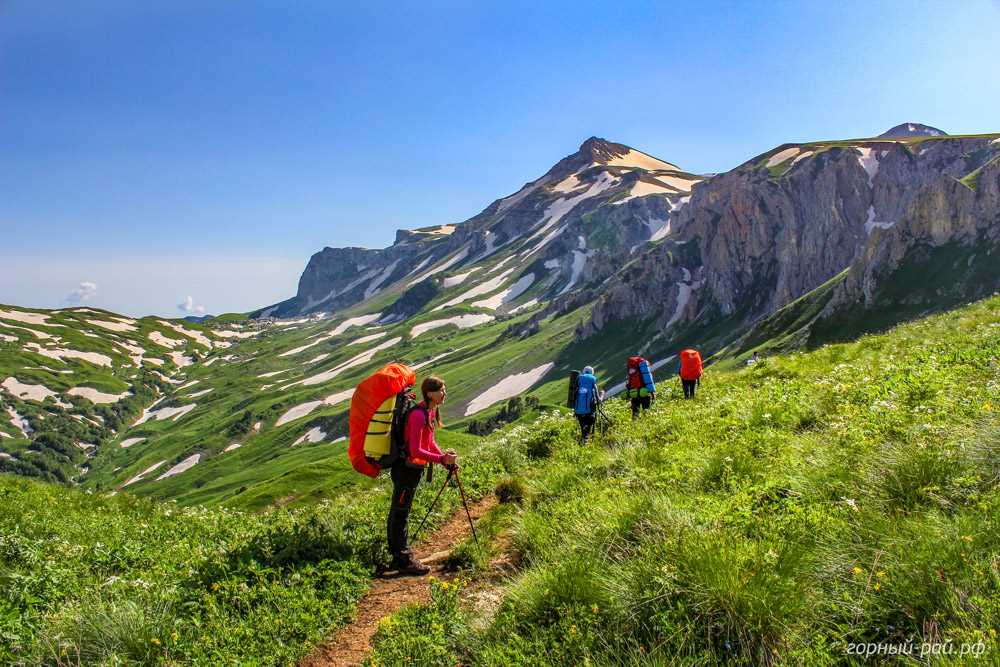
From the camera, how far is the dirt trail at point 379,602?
655cm

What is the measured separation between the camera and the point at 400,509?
903 cm

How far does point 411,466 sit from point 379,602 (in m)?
2.10

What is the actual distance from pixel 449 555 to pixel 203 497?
472ft

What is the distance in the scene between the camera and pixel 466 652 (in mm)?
5656

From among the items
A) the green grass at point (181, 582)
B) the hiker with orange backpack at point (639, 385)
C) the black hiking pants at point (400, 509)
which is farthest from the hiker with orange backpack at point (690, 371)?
the black hiking pants at point (400, 509)

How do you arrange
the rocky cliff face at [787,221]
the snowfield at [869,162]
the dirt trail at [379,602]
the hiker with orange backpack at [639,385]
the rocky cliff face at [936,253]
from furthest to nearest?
the snowfield at [869,162]
the rocky cliff face at [787,221]
the rocky cliff face at [936,253]
the hiker with orange backpack at [639,385]
the dirt trail at [379,602]

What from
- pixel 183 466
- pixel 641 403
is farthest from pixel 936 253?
pixel 183 466

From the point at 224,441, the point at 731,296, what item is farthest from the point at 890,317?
the point at 224,441

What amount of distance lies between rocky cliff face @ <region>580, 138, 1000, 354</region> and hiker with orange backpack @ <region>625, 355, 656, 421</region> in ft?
498

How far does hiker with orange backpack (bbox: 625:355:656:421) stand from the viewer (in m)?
18.0

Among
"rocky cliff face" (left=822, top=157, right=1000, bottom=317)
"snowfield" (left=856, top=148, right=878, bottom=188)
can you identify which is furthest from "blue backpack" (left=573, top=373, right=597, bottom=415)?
"snowfield" (left=856, top=148, right=878, bottom=188)

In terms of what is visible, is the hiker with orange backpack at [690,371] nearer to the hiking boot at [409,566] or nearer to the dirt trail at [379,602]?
the dirt trail at [379,602]

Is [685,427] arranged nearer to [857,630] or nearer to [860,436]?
[860,436]

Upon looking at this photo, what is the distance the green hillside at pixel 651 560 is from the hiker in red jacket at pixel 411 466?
20.0 inches
